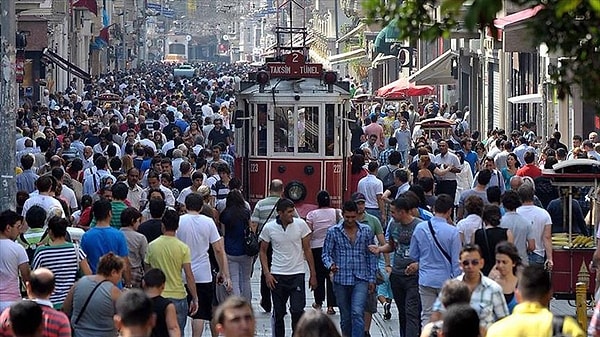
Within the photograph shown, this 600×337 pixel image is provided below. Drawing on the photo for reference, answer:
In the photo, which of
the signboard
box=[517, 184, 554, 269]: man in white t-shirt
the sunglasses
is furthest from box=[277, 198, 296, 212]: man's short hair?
the signboard

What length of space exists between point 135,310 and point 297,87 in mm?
14547

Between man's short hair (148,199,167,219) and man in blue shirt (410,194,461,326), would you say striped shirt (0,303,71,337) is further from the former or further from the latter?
man's short hair (148,199,167,219)

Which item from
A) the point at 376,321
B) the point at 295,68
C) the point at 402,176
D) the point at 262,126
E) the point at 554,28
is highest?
the point at 295,68

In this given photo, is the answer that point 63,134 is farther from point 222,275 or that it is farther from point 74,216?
point 222,275

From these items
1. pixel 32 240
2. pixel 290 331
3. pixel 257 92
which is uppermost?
pixel 257 92

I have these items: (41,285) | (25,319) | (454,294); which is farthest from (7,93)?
(454,294)

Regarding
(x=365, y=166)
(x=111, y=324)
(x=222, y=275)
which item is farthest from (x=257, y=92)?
(x=111, y=324)

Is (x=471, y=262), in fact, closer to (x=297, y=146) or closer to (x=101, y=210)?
(x=101, y=210)

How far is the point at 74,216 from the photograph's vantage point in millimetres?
15922

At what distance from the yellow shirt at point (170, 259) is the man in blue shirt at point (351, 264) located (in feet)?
5.46

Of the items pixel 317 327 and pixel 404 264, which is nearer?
pixel 317 327

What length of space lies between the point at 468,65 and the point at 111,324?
1533 inches

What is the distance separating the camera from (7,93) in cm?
1789

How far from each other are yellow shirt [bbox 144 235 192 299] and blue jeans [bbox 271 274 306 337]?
1.91 meters
